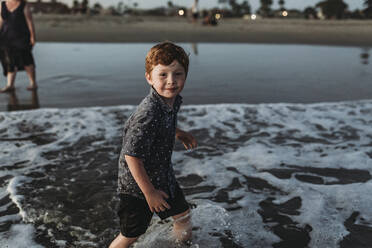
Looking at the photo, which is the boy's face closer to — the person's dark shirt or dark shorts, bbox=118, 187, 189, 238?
the person's dark shirt

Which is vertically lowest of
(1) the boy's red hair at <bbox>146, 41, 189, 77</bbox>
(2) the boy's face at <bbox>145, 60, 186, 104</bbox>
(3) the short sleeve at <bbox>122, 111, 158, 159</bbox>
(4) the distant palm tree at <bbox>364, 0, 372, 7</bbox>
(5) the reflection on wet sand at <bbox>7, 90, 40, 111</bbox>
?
(5) the reflection on wet sand at <bbox>7, 90, 40, 111</bbox>

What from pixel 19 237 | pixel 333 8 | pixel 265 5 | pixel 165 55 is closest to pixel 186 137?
pixel 165 55

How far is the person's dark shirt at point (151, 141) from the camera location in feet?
6.52

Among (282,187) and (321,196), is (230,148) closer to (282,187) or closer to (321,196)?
(282,187)

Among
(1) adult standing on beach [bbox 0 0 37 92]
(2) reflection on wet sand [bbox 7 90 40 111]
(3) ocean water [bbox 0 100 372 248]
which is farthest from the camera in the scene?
(1) adult standing on beach [bbox 0 0 37 92]

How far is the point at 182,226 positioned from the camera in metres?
2.55

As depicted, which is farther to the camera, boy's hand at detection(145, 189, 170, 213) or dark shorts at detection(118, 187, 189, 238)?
dark shorts at detection(118, 187, 189, 238)

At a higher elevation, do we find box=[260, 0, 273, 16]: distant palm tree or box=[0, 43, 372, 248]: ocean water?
box=[260, 0, 273, 16]: distant palm tree

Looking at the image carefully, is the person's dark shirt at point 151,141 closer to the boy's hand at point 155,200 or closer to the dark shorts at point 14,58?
the boy's hand at point 155,200

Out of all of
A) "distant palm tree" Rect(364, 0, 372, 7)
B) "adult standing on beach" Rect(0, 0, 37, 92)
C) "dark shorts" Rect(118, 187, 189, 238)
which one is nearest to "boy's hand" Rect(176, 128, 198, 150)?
"dark shorts" Rect(118, 187, 189, 238)

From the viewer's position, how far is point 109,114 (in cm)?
588

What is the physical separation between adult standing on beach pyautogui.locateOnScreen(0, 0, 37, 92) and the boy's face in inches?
242

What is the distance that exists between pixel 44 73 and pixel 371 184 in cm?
856

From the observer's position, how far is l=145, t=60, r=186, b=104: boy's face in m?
2.03
